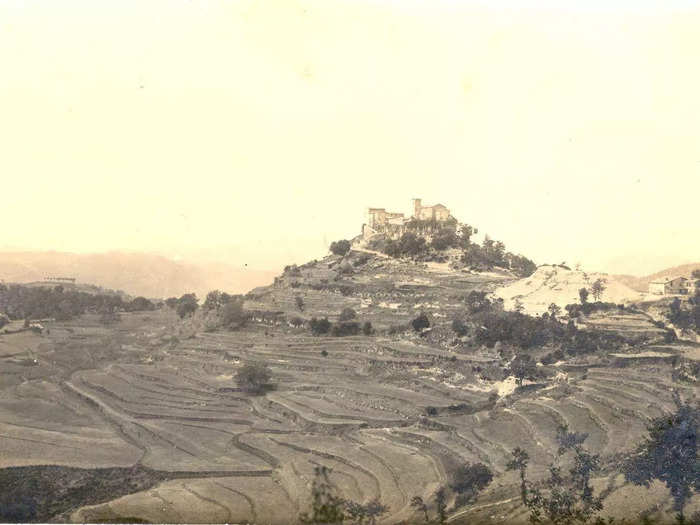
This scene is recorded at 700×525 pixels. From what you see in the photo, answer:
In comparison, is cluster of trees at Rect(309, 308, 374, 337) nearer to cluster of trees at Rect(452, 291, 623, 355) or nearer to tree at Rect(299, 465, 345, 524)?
cluster of trees at Rect(452, 291, 623, 355)

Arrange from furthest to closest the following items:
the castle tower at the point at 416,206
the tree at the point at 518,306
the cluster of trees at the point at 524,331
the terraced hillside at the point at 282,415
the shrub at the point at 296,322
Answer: the shrub at the point at 296,322 → the tree at the point at 518,306 → the cluster of trees at the point at 524,331 → the castle tower at the point at 416,206 → the terraced hillside at the point at 282,415

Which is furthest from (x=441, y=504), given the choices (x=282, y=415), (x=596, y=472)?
(x=282, y=415)

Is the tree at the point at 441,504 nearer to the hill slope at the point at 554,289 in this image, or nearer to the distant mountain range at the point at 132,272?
the distant mountain range at the point at 132,272

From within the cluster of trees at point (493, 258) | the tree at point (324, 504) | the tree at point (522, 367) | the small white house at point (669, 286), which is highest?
the cluster of trees at point (493, 258)

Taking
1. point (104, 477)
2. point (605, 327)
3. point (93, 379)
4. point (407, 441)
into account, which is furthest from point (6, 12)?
point (605, 327)

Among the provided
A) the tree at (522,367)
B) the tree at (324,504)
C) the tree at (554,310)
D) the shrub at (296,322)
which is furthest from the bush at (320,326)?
the tree at (324,504)
